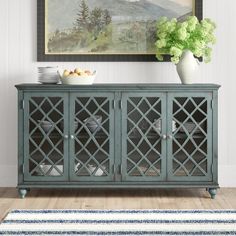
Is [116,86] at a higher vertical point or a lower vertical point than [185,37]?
lower

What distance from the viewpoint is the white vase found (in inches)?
189

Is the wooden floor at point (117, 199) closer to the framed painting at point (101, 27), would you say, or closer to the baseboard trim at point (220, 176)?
the baseboard trim at point (220, 176)

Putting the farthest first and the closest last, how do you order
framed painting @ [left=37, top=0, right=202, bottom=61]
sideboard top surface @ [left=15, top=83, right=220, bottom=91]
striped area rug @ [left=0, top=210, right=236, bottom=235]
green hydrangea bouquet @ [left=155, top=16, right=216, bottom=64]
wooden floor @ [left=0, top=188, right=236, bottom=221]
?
framed painting @ [left=37, top=0, right=202, bottom=61]
green hydrangea bouquet @ [left=155, top=16, right=216, bottom=64]
sideboard top surface @ [left=15, top=83, right=220, bottom=91]
wooden floor @ [left=0, top=188, right=236, bottom=221]
striped area rug @ [left=0, top=210, right=236, bottom=235]

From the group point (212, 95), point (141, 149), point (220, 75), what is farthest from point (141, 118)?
point (220, 75)

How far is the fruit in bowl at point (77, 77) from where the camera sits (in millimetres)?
4719

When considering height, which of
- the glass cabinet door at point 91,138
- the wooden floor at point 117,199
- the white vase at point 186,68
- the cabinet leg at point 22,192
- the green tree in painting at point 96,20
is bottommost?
the wooden floor at point 117,199

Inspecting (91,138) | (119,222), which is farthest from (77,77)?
(119,222)

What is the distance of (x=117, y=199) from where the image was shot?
185 inches

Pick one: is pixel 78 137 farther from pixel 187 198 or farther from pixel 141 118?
pixel 187 198
